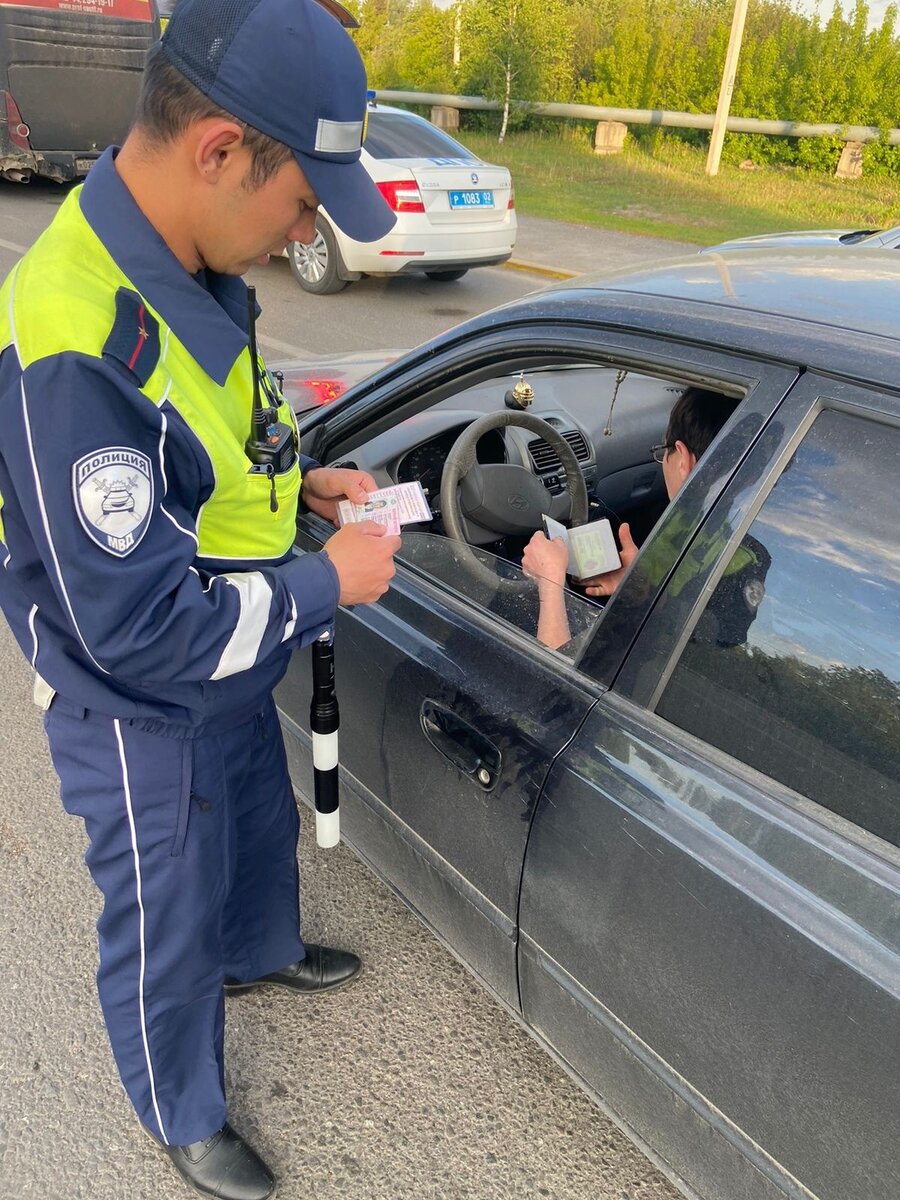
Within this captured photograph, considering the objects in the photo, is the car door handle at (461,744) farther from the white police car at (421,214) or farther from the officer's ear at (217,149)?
the white police car at (421,214)

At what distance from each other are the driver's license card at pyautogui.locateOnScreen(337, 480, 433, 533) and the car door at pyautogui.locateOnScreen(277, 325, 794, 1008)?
5.7 inches

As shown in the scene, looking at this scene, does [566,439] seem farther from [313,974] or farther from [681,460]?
[313,974]

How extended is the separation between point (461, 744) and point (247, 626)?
0.54m

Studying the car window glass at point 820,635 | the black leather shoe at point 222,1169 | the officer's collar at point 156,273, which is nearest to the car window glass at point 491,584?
the car window glass at point 820,635

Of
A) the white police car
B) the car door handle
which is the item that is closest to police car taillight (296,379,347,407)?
the car door handle

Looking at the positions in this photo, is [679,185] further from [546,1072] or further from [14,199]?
[546,1072]

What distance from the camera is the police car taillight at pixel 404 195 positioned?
25.8 feet

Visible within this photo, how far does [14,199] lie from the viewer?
1188 centimetres

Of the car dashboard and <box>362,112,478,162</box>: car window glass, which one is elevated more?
<box>362,112,478,162</box>: car window glass

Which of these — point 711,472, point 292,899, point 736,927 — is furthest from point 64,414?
point 292,899

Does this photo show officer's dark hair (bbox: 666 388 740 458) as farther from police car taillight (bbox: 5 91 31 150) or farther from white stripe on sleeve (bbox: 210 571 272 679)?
police car taillight (bbox: 5 91 31 150)

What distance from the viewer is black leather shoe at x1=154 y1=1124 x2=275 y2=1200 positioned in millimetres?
1753

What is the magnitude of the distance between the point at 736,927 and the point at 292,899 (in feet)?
3.61

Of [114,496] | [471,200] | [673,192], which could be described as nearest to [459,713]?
[114,496]
